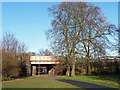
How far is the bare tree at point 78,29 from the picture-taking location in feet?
94.1

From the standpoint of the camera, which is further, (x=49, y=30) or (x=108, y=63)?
(x=108, y=63)

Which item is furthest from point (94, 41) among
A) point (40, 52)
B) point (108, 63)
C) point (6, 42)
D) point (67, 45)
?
point (40, 52)

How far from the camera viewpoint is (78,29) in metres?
30.4

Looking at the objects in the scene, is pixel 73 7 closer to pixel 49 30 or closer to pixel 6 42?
pixel 49 30

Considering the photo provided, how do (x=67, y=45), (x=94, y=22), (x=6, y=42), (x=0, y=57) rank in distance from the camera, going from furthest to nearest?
(x=6, y=42)
(x=67, y=45)
(x=94, y=22)
(x=0, y=57)

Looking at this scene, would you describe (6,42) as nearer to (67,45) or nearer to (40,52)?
(67,45)

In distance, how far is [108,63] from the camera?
36.8m

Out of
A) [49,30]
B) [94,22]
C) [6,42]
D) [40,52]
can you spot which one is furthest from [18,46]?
[40,52]

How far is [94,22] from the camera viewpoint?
28.5 meters

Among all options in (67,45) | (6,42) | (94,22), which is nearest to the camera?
(94,22)

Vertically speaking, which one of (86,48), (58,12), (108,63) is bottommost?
(108,63)

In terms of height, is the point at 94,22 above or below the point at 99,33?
above

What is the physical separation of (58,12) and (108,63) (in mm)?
16017

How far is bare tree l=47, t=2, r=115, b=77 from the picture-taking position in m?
28.7
